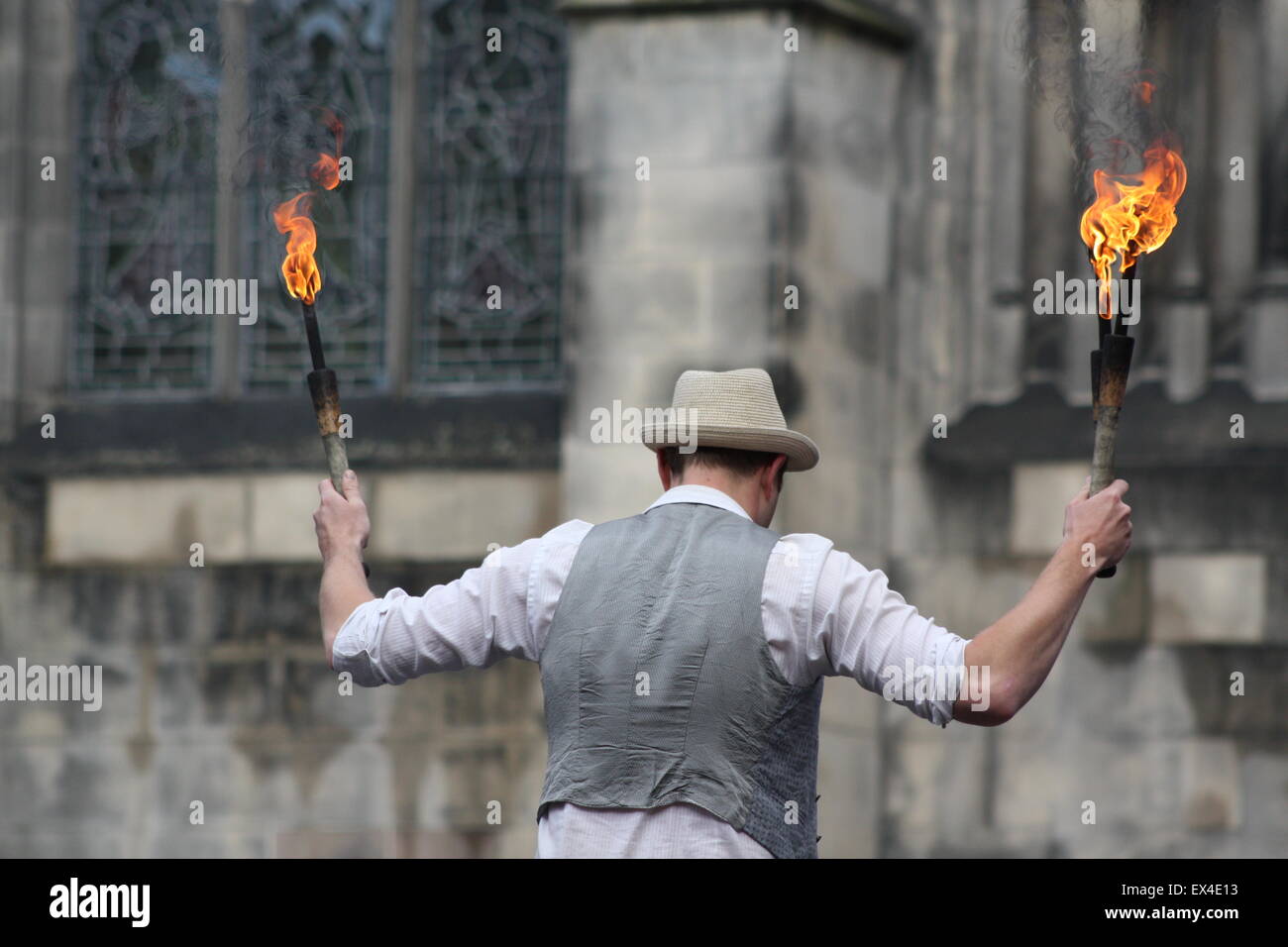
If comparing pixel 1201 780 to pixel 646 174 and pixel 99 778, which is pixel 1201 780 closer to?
pixel 646 174

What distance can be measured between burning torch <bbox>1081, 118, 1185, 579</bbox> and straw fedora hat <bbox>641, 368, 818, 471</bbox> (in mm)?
523

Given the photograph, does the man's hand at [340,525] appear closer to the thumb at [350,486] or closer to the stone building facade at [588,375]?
the thumb at [350,486]

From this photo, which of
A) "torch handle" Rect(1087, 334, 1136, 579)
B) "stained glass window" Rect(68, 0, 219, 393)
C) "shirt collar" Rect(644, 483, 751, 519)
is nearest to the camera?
"torch handle" Rect(1087, 334, 1136, 579)

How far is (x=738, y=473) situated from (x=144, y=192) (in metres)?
6.39

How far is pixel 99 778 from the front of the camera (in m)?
9.20

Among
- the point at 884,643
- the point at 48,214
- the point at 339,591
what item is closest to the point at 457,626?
the point at 339,591

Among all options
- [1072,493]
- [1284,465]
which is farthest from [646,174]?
[1284,465]

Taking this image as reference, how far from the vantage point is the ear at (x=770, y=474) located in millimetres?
3988

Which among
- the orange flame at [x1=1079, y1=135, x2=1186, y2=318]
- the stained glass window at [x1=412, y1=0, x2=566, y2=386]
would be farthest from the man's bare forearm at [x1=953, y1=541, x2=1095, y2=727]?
the stained glass window at [x1=412, y1=0, x2=566, y2=386]

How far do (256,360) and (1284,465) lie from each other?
4.21 meters

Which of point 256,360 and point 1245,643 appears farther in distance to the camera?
point 256,360

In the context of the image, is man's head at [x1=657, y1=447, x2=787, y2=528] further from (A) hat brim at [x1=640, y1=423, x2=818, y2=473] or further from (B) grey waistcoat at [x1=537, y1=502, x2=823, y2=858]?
(B) grey waistcoat at [x1=537, y1=502, x2=823, y2=858]

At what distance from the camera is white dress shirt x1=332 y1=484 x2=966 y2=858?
3588 millimetres
